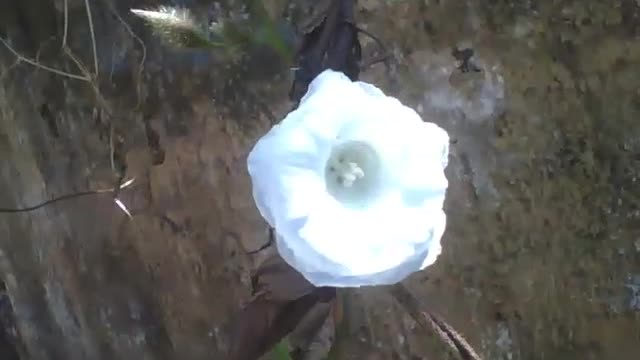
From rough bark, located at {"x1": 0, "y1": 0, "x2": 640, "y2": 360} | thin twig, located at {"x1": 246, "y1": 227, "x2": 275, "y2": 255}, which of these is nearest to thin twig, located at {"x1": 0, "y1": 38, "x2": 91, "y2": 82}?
rough bark, located at {"x1": 0, "y1": 0, "x2": 640, "y2": 360}

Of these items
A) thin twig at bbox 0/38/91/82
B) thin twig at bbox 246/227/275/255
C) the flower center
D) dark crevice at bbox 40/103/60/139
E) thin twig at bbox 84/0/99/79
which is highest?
the flower center

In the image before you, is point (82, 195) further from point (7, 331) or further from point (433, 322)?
point (433, 322)

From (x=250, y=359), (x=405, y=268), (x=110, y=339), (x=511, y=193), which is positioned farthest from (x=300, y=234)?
(x=110, y=339)

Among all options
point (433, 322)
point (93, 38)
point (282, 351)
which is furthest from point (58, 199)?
point (433, 322)

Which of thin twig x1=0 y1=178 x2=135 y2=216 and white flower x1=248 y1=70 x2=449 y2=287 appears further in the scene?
thin twig x1=0 y1=178 x2=135 y2=216

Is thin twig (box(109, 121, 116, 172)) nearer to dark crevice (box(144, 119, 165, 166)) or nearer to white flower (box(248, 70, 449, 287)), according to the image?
dark crevice (box(144, 119, 165, 166))

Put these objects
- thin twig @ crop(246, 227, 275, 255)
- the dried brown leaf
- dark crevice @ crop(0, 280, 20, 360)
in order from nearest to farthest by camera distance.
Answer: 1. the dried brown leaf
2. thin twig @ crop(246, 227, 275, 255)
3. dark crevice @ crop(0, 280, 20, 360)

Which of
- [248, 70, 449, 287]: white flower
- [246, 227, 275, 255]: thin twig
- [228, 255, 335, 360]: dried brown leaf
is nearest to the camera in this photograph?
[248, 70, 449, 287]: white flower

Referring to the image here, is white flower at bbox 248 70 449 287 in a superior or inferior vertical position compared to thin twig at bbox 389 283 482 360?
superior
